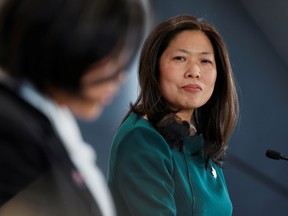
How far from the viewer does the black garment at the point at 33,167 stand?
0.65 meters

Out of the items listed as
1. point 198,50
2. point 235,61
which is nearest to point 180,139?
point 198,50

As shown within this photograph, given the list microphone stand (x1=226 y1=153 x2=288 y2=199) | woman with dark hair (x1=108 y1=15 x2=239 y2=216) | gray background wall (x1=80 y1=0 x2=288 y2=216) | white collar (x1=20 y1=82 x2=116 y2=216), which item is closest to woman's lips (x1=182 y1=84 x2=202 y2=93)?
woman with dark hair (x1=108 y1=15 x2=239 y2=216)

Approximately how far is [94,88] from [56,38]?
81 millimetres

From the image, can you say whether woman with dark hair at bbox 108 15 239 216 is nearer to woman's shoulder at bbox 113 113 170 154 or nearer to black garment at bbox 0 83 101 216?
woman's shoulder at bbox 113 113 170 154

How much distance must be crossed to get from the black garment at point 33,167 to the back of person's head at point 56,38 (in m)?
0.04

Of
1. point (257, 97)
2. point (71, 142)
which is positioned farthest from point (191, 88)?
point (257, 97)

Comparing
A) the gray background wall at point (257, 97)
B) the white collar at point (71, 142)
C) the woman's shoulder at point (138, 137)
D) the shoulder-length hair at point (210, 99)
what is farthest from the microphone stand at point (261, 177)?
the white collar at point (71, 142)

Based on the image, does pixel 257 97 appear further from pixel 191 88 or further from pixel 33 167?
pixel 33 167

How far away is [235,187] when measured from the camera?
8.29ft

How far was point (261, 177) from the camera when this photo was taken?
2648mm

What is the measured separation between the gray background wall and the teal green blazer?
108cm

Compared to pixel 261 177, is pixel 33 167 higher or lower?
higher

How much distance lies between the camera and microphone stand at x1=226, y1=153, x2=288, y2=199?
256cm

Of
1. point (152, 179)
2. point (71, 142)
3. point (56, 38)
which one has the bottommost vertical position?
point (152, 179)
